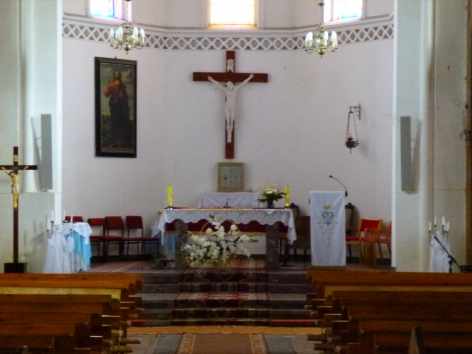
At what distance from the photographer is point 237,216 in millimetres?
12898

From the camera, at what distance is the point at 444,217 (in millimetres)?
11680

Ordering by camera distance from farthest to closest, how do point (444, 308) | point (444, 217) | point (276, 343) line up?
point (444, 217), point (276, 343), point (444, 308)

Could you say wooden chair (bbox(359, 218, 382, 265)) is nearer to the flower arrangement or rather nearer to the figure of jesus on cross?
the flower arrangement

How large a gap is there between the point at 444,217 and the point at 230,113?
5.90 m

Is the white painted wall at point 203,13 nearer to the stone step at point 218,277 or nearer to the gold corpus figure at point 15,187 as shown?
the gold corpus figure at point 15,187

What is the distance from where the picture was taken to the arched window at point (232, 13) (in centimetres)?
1678

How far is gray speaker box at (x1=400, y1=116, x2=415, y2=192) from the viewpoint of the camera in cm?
1230

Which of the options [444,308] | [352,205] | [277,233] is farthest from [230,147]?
[444,308]

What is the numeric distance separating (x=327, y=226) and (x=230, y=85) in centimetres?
451

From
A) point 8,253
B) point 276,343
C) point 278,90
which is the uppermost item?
point 278,90

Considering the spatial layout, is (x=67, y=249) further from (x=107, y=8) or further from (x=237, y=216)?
(x=107, y=8)

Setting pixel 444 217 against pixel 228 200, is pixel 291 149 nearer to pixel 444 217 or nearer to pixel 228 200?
pixel 228 200

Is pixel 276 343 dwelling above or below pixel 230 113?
below

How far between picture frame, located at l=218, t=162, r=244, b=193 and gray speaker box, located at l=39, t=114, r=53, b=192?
15.6ft
